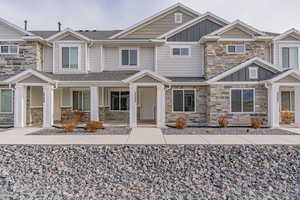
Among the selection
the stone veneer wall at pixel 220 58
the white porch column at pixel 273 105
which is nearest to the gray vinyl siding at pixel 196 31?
the stone veneer wall at pixel 220 58

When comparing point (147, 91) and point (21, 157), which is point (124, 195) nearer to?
point (21, 157)

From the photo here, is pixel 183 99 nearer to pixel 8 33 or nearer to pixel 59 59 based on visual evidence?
pixel 59 59

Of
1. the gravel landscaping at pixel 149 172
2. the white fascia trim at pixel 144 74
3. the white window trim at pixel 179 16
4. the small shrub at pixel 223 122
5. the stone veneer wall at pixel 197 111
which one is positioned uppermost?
the white window trim at pixel 179 16

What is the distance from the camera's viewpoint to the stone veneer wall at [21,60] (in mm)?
15070

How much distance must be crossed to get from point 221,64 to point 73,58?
409 inches

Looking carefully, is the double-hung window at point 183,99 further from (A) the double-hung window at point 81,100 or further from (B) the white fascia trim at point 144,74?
(A) the double-hung window at point 81,100

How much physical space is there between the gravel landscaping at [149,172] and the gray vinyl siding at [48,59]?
9.04m

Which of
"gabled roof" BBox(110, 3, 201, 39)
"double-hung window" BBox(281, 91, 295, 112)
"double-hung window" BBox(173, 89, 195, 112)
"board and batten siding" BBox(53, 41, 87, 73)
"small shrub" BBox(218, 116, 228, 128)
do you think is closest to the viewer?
"small shrub" BBox(218, 116, 228, 128)

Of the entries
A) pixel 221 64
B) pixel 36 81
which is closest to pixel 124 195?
pixel 36 81

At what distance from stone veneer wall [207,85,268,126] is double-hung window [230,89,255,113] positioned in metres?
0.25

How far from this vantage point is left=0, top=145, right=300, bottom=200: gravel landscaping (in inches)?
226

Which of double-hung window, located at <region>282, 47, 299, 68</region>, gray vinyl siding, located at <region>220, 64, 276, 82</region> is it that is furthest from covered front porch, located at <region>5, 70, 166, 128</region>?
double-hung window, located at <region>282, 47, 299, 68</region>

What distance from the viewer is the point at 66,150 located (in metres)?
7.74

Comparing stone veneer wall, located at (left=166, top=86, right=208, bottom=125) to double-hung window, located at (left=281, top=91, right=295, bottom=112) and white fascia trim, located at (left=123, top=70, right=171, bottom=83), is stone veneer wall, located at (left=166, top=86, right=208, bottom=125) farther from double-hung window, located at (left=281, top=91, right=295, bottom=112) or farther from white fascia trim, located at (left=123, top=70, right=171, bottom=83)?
double-hung window, located at (left=281, top=91, right=295, bottom=112)
